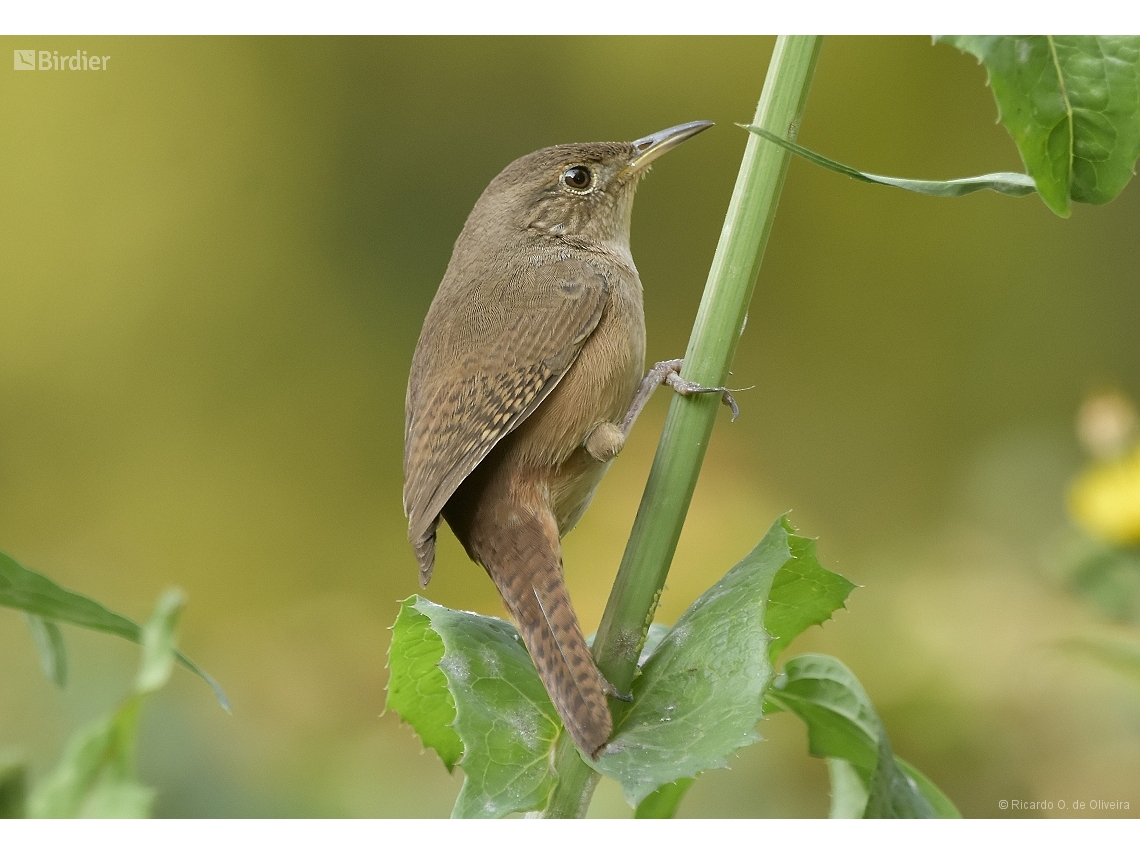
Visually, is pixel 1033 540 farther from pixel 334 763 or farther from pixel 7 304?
pixel 7 304

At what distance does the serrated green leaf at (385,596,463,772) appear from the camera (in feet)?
5.05

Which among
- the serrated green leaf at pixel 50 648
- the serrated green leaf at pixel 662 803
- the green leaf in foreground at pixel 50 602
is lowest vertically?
the serrated green leaf at pixel 662 803

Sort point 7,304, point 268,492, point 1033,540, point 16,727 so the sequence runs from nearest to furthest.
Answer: point 16,727 < point 7,304 < point 1033,540 < point 268,492

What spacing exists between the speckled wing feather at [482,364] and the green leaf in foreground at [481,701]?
19 centimetres

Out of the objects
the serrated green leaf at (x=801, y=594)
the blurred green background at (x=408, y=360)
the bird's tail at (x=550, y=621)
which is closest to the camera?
the bird's tail at (x=550, y=621)

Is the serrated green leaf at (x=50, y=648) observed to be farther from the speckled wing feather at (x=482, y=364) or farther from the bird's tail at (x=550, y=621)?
the speckled wing feather at (x=482, y=364)

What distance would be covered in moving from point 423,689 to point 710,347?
25.7 inches

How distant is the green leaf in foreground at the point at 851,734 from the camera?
155cm

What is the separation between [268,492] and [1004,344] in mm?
2465

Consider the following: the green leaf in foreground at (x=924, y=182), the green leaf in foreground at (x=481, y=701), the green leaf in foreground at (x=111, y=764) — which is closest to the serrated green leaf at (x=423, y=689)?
the green leaf in foreground at (x=481, y=701)

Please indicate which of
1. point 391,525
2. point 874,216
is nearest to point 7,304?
point 391,525

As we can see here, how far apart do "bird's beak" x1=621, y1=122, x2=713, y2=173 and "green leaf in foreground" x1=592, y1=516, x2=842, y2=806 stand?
→ 114cm

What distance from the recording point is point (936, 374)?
3721mm

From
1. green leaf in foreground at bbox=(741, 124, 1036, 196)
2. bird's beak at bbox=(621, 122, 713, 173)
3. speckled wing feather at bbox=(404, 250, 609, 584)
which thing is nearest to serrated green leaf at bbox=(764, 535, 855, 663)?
green leaf in foreground at bbox=(741, 124, 1036, 196)
